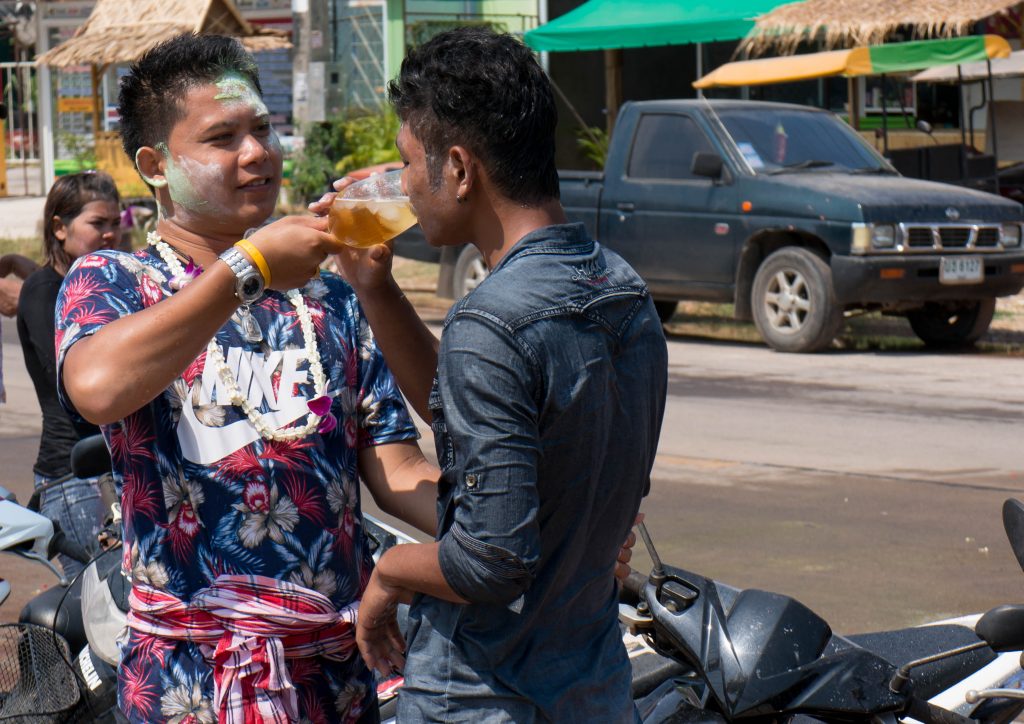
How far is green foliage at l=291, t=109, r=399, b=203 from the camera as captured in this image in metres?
22.9

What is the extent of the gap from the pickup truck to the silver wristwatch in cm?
1063

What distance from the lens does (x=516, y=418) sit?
2090 millimetres

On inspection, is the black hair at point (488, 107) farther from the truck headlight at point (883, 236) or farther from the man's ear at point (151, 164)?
the truck headlight at point (883, 236)

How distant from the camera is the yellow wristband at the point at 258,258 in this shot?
241 centimetres

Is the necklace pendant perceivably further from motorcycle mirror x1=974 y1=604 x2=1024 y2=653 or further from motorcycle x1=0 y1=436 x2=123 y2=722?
motorcycle mirror x1=974 y1=604 x2=1024 y2=653

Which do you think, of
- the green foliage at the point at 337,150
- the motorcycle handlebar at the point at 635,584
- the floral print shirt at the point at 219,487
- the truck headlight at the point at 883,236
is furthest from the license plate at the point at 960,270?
the green foliage at the point at 337,150

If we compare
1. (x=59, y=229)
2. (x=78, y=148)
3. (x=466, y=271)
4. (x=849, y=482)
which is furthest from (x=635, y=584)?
(x=78, y=148)

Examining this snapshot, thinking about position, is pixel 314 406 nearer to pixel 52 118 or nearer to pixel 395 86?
pixel 395 86

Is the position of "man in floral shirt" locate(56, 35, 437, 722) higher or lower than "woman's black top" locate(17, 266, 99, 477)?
higher

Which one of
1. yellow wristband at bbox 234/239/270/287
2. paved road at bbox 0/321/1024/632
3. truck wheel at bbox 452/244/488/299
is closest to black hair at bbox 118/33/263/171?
yellow wristband at bbox 234/239/270/287

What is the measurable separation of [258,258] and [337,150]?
21.3 m

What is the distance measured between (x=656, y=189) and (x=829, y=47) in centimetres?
660

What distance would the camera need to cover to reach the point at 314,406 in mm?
2676

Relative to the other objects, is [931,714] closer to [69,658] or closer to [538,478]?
[538,478]
